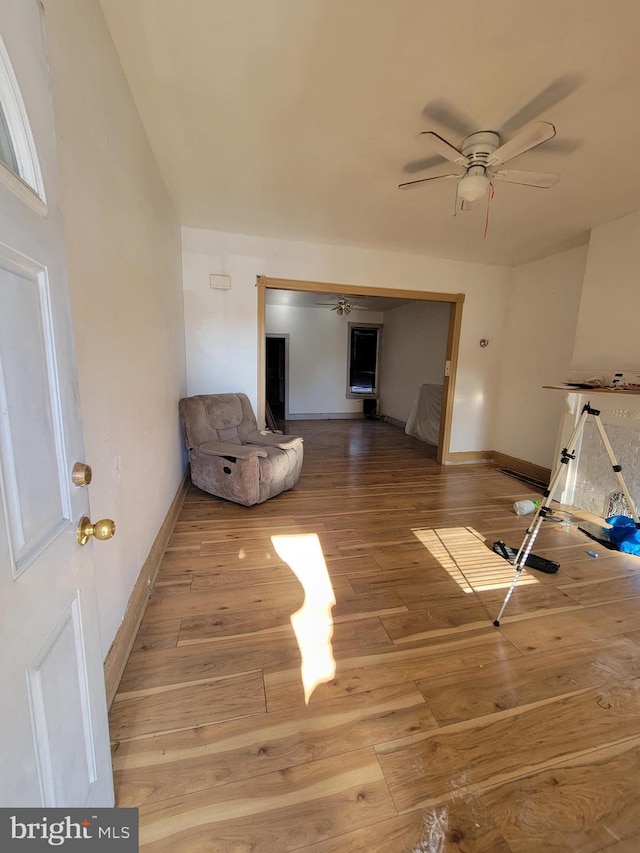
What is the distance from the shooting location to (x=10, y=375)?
0.58 meters

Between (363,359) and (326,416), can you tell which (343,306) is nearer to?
(363,359)

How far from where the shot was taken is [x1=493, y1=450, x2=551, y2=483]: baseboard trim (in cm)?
400

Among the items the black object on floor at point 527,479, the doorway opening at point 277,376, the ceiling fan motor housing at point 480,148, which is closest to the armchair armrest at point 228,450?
the ceiling fan motor housing at point 480,148

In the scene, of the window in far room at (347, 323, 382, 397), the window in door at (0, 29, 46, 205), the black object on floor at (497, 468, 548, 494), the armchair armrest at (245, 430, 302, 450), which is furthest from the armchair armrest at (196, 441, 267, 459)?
the window in far room at (347, 323, 382, 397)

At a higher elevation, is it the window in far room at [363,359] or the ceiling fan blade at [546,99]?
the ceiling fan blade at [546,99]

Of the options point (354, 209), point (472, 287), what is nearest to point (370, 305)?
point (472, 287)

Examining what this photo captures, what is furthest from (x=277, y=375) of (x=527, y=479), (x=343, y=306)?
(x=527, y=479)

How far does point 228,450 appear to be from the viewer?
2939 mm

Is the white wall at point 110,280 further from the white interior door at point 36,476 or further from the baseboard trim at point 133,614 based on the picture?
the white interior door at point 36,476

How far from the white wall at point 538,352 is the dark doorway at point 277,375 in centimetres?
437

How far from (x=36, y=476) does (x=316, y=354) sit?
23.9ft

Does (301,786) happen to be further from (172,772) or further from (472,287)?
(472,287)

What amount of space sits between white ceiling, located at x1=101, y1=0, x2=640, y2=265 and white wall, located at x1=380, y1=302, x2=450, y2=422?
3.25m

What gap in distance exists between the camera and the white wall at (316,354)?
750 cm
